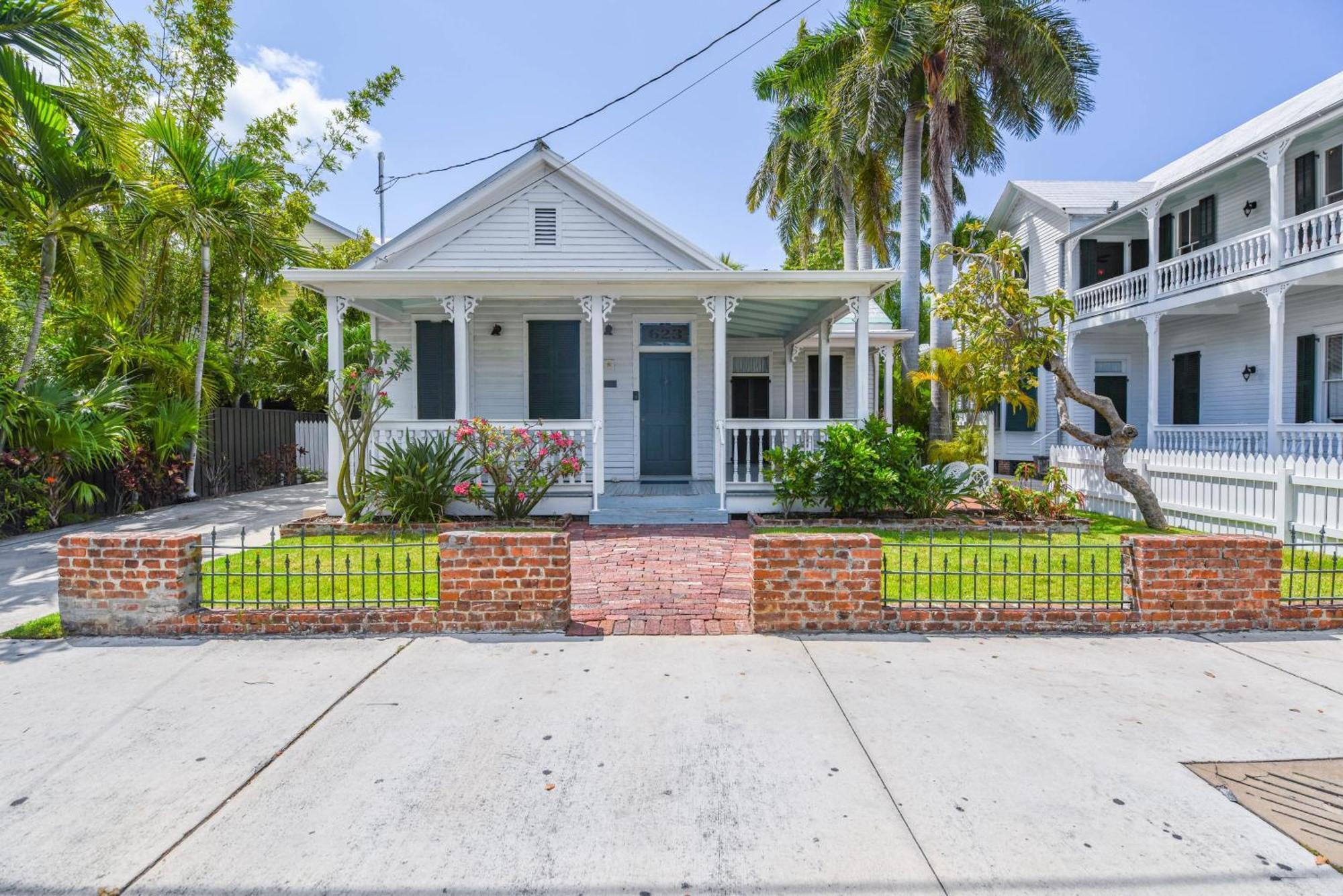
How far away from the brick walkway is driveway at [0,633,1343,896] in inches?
16.7

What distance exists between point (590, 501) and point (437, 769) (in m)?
6.90

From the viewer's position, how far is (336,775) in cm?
310

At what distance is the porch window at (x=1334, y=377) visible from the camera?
504 inches

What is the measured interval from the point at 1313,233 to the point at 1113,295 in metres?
5.49

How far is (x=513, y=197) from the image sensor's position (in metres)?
11.9

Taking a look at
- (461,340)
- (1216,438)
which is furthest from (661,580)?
(1216,438)

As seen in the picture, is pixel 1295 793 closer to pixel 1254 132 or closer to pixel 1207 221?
pixel 1207 221

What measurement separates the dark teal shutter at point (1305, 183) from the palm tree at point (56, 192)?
64.9ft

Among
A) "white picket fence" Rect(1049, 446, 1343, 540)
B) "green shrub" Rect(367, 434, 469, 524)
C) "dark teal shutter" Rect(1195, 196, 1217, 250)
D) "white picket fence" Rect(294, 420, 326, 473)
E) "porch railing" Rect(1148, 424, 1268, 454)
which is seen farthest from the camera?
"white picket fence" Rect(294, 420, 326, 473)

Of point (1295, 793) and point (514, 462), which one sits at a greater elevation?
point (514, 462)

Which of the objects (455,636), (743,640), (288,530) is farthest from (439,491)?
(743,640)

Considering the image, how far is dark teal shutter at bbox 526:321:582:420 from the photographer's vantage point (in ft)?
39.1

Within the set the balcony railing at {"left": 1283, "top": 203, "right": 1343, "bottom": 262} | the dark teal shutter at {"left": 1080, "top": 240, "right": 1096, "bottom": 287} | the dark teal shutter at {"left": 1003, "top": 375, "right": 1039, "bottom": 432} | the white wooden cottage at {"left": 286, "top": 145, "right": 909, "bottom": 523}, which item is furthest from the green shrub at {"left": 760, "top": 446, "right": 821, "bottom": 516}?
the dark teal shutter at {"left": 1080, "top": 240, "right": 1096, "bottom": 287}

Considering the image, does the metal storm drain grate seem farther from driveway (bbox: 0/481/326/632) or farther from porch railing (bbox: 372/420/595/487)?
driveway (bbox: 0/481/326/632)
